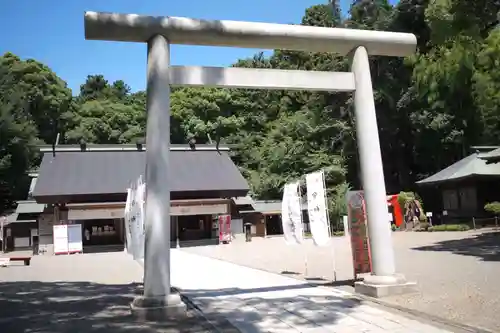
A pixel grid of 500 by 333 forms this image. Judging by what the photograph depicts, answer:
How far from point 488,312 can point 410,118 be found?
96.2ft

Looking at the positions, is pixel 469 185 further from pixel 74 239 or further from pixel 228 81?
pixel 228 81

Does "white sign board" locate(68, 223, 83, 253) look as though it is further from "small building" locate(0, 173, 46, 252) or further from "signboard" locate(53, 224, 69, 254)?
"small building" locate(0, 173, 46, 252)

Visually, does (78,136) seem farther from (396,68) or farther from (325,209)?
(325,209)

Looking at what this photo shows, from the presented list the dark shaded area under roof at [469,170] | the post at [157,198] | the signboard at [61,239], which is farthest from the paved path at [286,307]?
the dark shaded area under roof at [469,170]

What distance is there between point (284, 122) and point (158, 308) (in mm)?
35186

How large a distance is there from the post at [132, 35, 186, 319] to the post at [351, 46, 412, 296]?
10.4ft

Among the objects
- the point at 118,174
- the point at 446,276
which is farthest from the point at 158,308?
the point at 118,174

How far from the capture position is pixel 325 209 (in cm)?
872

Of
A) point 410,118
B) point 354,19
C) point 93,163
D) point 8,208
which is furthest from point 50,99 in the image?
point 410,118

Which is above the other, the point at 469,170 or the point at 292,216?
the point at 469,170

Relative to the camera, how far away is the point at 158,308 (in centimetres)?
597

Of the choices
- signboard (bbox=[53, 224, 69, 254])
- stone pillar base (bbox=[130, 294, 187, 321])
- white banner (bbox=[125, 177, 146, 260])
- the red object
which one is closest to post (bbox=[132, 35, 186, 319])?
stone pillar base (bbox=[130, 294, 187, 321])

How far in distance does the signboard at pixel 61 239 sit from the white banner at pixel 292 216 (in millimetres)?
16585

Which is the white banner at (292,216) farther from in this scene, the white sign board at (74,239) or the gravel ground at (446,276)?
the white sign board at (74,239)
